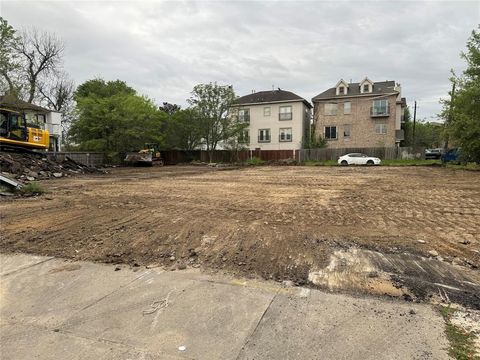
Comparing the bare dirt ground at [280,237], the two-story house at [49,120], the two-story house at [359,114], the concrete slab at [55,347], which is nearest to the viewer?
the concrete slab at [55,347]

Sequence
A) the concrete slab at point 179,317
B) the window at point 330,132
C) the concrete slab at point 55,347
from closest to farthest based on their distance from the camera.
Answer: the concrete slab at point 55,347, the concrete slab at point 179,317, the window at point 330,132

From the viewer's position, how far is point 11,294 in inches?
174

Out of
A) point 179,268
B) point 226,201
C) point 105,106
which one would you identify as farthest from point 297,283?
point 105,106

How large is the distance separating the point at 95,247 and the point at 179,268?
6.00 ft

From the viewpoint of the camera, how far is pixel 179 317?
12.0ft

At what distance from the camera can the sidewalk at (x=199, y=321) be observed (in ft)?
10.1

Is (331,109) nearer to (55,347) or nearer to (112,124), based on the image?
(112,124)

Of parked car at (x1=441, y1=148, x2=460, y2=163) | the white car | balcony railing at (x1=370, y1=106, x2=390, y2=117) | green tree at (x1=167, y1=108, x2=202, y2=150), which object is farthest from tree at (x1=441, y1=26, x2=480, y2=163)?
green tree at (x1=167, y1=108, x2=202, y2=150)

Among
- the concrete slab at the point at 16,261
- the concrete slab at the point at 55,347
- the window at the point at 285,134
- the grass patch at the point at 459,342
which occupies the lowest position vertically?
the concrete slab at the point at 55,347

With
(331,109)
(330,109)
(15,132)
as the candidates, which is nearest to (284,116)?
(330,109)

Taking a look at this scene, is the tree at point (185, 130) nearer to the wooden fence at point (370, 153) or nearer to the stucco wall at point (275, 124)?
the stucco wall at point (275, 124)

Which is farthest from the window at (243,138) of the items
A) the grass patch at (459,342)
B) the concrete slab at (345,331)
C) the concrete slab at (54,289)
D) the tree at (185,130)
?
the grass patch at (459,342)

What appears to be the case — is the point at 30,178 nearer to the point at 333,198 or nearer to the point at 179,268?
the point at 333,198

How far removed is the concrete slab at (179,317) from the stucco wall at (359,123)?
1795 inches
